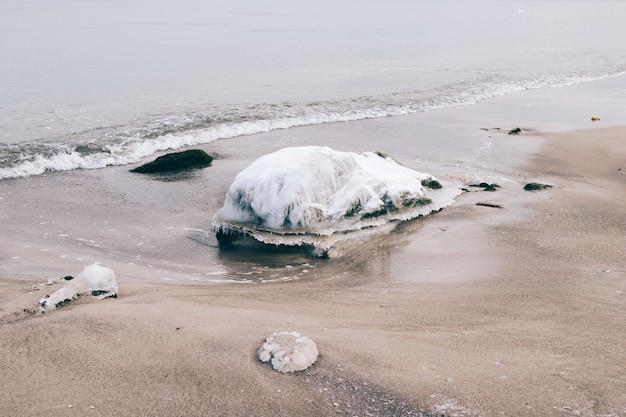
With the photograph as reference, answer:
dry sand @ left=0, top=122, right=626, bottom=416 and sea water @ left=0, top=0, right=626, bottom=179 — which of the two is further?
sea water @ left=0, top=0, right=626, bottom=179

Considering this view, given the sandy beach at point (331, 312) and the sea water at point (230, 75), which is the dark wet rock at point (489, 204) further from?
the sea water at point (230, 75)

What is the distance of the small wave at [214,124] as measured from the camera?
1238cm

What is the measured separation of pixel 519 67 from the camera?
2708 centimetres

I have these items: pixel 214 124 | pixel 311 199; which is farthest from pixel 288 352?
pixel 214 124

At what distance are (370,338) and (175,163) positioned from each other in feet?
24.5

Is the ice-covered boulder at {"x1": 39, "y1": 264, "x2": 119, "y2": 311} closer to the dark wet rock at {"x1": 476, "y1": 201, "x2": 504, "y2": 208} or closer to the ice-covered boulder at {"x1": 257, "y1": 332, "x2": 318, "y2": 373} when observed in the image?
the ice-covered boulder at {"x1": 257, "y1": 332, "x2": 318, "y2": 373}

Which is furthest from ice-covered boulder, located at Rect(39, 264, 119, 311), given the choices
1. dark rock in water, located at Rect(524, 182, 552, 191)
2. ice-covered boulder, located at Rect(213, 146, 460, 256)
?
dark rock in water, located at Rect(524, 182, 552, 191)

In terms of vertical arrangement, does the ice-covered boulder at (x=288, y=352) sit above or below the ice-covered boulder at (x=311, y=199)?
below

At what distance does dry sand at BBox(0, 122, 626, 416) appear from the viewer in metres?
4.16

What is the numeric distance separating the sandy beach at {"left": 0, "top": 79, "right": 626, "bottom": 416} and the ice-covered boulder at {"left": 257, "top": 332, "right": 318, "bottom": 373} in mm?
80

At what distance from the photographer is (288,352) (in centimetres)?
466

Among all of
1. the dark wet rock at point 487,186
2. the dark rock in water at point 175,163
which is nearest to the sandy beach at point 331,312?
the dark wet rock at point 487,186

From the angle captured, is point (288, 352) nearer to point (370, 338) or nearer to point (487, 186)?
point (370, 338)

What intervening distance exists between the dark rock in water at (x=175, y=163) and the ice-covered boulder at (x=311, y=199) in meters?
3.50
